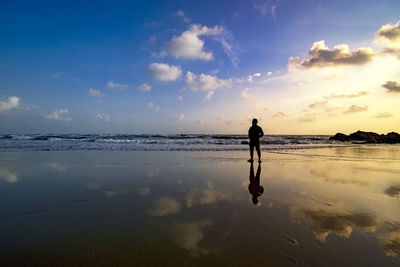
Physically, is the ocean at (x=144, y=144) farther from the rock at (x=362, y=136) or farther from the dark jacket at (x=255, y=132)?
the rock at (x=362, y=136)

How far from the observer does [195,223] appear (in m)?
3.00

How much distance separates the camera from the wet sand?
86.1 inches

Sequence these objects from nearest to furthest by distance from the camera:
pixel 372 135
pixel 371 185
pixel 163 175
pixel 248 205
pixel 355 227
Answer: pixel 355 227 < pixel 248 205 < pixel 371 185 < pixel 163 175 < pixel 372 135

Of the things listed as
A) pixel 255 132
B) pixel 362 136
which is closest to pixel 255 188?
pixel 255 132

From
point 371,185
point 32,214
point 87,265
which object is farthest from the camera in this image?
point 371,185

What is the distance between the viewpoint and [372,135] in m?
38.8

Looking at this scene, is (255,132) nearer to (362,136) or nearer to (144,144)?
(144,144)

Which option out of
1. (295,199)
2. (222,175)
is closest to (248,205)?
(295,199)

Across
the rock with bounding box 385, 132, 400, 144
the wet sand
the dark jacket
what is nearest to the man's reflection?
the wet sand

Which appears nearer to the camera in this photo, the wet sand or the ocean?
the wet sand

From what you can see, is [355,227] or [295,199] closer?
[355,227]

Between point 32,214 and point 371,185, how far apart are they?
25.0ft

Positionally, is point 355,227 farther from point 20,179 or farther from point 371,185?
point 20,179

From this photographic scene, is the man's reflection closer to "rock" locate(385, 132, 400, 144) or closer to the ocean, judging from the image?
the ocean
